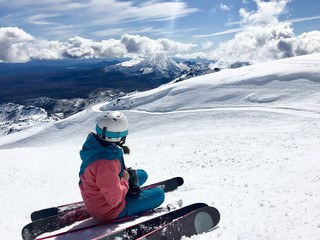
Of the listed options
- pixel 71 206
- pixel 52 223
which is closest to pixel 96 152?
pixel 52 223

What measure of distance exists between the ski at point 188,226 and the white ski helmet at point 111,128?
5.74 feet

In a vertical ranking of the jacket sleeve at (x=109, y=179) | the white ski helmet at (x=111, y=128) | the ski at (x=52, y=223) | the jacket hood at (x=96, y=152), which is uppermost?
the white ski helmet at (x=111, y=128)

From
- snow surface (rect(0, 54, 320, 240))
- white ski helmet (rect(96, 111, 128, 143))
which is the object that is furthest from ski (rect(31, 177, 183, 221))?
white ski helmet (rect(96, 111, 128, 143))

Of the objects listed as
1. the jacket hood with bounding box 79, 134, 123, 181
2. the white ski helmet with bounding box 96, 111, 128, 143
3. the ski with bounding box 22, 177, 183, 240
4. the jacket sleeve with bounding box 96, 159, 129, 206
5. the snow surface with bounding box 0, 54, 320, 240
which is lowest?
the snow surface with bounding box 0, 54, 320, 240

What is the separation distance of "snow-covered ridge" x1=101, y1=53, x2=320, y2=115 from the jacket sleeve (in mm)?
27692

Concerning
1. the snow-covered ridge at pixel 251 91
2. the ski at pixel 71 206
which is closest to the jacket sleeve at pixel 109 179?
the ski at pixel 71 206

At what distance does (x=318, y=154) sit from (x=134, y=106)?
45.2 metres

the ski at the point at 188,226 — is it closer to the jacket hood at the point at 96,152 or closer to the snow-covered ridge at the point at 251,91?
the jacket hood at the point at 96,152

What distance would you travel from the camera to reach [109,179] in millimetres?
3980

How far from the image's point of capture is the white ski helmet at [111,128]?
4289 millimetres

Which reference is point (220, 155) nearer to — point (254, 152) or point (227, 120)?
point (254, 152)

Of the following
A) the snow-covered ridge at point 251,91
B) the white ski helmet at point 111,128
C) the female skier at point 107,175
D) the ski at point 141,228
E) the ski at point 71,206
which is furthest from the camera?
the snow-covered ridge at point 251,91

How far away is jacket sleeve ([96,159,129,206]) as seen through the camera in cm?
396

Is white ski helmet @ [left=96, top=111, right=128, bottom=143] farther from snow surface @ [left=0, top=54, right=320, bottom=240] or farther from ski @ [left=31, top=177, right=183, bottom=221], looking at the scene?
ski @ [left=31, top=177, right=183, bottom=221]
